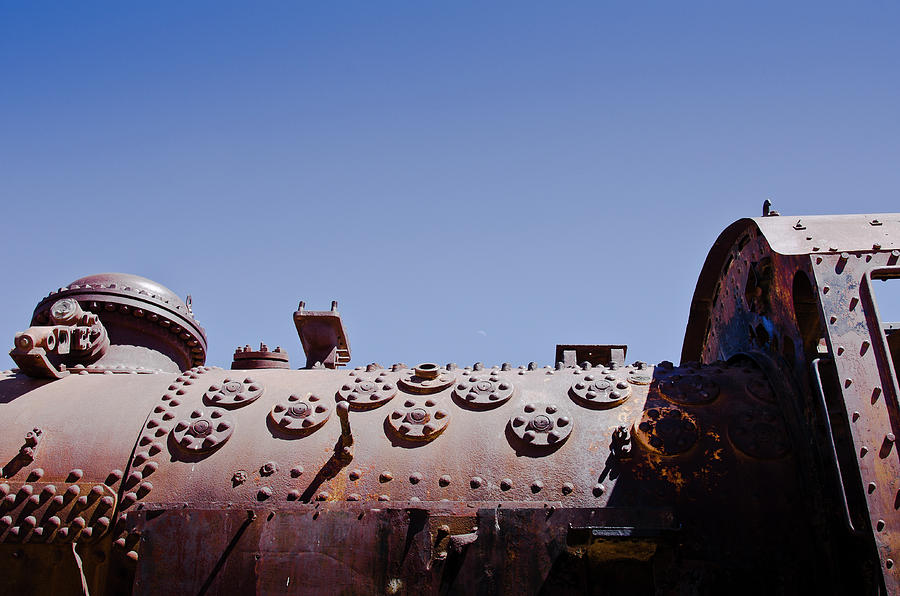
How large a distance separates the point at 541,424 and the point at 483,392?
445 millimetres

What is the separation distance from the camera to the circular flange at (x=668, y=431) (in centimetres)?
352

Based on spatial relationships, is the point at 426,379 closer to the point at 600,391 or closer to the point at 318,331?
the point at 600,391

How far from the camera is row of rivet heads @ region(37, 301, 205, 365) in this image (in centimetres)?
539

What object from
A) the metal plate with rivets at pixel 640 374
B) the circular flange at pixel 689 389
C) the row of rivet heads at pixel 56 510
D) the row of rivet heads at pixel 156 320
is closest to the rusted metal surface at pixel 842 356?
the circular flange at pixel 689 389

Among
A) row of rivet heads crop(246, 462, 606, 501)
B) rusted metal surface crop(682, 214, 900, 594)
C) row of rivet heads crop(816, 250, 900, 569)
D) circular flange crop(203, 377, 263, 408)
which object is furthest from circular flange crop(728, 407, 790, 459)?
circular flange crop(203, 377, 263, 408)

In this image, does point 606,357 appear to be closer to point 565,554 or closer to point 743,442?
point 743,442

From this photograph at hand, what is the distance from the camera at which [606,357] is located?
16.1ft

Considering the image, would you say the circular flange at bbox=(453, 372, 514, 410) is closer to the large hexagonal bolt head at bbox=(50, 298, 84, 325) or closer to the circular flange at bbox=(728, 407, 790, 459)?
the circular flange at bbox=(728, 407, 790, 459)

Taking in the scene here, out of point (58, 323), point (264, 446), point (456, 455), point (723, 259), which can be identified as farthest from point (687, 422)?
point (58, 323)

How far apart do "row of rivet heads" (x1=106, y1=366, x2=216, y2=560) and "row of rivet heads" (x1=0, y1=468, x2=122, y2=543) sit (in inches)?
2.7

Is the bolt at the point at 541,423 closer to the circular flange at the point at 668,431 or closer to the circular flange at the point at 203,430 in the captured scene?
the circular flange at the point at 668,431

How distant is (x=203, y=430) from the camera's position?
3885mm

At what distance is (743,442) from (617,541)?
2.86 ft

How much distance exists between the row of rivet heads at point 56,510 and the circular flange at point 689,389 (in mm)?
3087
